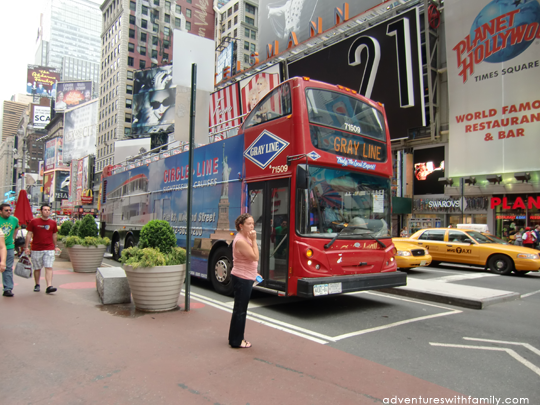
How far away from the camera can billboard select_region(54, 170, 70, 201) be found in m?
101

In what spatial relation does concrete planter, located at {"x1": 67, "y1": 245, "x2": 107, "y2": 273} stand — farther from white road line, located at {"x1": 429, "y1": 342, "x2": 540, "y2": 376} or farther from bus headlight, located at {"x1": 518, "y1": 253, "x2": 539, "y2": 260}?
bus headlight, located at {"x1": 518, "y1": 253, "x2": 539, "y2": 260}

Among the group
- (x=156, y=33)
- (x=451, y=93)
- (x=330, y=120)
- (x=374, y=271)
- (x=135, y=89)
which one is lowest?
(x=374, y=271)

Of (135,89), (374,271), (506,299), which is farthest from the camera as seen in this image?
(135,89)

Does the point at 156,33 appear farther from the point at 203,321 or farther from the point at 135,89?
the point at 203,321

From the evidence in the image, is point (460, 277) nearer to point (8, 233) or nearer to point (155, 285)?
point (155, 285)

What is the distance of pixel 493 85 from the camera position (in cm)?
2247

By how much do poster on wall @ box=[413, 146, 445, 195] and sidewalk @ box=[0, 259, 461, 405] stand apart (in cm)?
2491

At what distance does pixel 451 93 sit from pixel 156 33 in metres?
77.8

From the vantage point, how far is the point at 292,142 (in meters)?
6.62

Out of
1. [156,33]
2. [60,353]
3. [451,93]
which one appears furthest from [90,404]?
[156,33]

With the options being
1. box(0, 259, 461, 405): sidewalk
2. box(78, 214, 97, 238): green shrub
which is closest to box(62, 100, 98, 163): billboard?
box(78, 214, 97, 238): green shrub

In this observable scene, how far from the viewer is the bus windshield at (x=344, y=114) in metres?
6.84

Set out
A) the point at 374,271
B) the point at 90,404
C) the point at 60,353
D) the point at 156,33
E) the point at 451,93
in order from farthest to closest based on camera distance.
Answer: the point at 156,33
the point at 451,93
the point at 374,271
the point at 60,353
the point at 90,404

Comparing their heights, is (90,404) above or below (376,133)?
below
